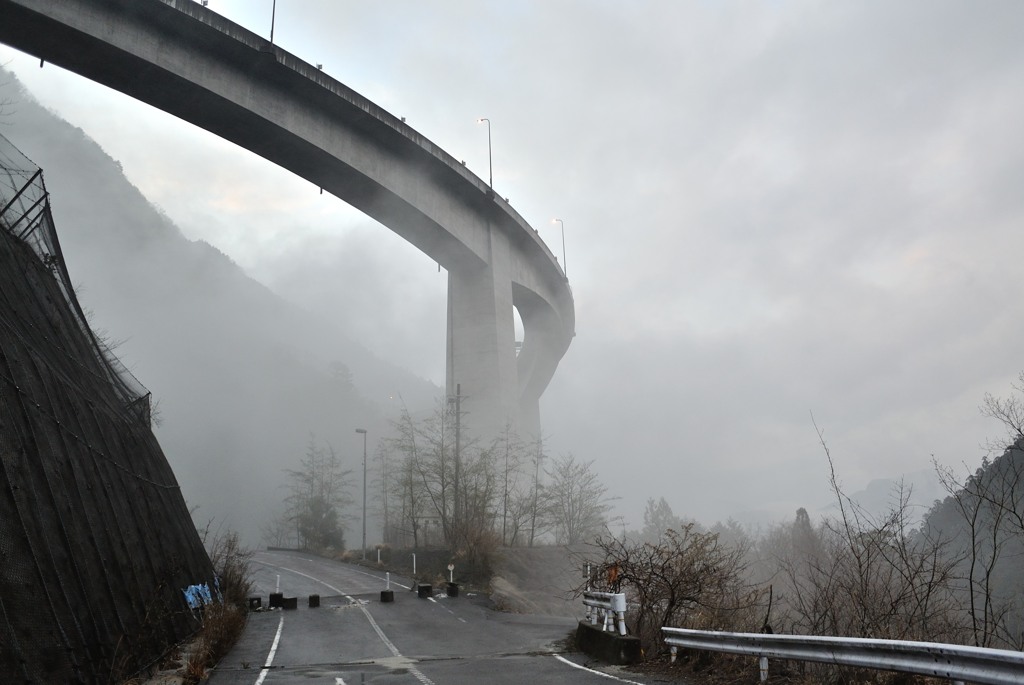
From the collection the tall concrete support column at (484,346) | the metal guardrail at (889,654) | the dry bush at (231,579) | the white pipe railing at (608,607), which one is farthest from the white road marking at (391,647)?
the tall concrete support column at (484,346)

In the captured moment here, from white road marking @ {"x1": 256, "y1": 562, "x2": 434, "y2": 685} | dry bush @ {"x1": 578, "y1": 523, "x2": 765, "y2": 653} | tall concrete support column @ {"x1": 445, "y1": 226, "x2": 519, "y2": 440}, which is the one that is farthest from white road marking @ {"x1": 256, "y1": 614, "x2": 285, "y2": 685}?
tall concrete support column @ {"x1": 445, "y1": 226, "x2": 519, "y2": 440}

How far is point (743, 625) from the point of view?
11859mm

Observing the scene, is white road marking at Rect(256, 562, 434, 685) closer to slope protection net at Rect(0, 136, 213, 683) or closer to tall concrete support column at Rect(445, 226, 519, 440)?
slope protection net at Rect(0, 136, 213, 683)

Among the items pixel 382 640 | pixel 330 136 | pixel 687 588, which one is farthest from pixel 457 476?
pixel 687 588

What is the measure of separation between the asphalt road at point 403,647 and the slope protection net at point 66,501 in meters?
2.10

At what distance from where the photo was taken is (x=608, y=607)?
481 inches

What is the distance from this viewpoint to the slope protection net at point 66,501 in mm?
7535

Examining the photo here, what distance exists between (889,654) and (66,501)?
10.2 m

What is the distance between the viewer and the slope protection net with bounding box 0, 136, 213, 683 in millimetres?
7535

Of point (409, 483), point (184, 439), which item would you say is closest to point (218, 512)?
point (184, 439)

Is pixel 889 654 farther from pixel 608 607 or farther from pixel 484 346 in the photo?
pixel 484 346

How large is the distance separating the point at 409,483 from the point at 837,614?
127 ft

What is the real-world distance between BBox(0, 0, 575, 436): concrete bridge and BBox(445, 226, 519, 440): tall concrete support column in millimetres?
71

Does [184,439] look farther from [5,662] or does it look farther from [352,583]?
[5,662]
